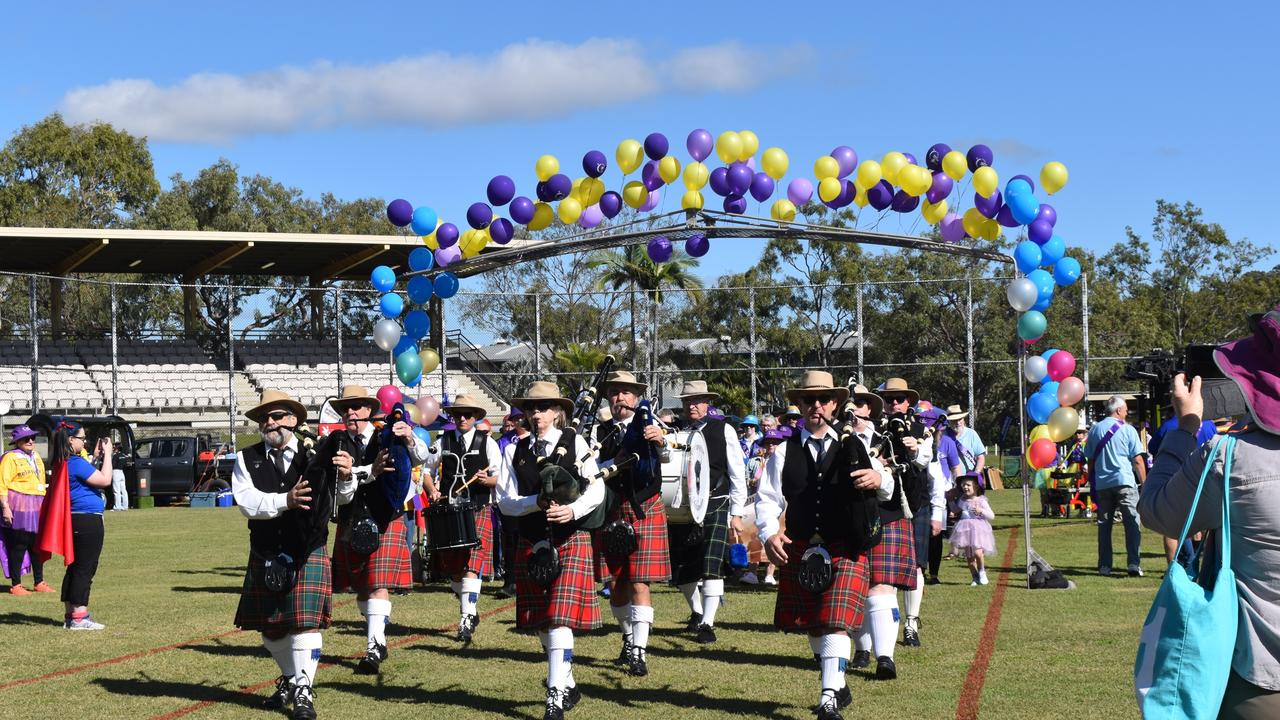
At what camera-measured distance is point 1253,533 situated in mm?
3631

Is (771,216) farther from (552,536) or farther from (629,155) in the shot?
(552,536)

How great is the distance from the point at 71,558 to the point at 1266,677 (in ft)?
32.0

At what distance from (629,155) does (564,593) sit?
8.88 meters

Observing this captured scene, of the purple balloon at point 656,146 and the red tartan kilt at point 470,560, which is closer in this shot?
the red tartan kilt at point 470,560

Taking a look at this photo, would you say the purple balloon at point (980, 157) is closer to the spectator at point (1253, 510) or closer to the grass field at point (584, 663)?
the grass field at point (584, 663)

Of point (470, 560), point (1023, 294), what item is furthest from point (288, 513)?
point (1023, 294)

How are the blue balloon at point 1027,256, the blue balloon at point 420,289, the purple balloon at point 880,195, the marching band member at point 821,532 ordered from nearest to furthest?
the marching band member at point 821,532, the blue balloon at point 1027,256, the purple balloon at point 880,195, the blue balloon at point 420,289

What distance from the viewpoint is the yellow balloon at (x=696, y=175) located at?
1538 centimetres

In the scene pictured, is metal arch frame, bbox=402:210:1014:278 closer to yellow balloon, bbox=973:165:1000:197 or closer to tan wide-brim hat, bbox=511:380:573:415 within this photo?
yellow balloon, bbox=973:165:1000:197

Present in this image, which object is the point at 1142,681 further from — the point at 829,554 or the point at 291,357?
the point at 291,357

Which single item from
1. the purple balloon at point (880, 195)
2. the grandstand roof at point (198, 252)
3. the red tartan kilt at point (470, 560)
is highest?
the grandstand roof at point (198, 252)

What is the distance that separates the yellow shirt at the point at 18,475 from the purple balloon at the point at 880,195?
9.10m

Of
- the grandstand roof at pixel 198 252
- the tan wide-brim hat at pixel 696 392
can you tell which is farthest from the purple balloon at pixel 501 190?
the grandstand roof at pixel 198 252

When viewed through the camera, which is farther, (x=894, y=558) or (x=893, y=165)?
(x=893, y=165)
